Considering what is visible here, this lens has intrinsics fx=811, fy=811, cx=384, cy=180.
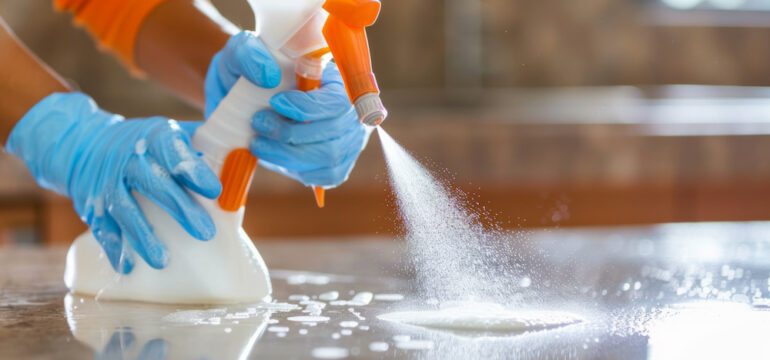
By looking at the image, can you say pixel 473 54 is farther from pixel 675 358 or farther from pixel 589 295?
pixel 675 358

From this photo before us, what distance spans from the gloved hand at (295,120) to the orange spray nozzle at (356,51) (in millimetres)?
69

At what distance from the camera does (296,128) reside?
711 mm

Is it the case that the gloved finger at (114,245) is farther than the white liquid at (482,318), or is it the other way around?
the gloved finger at (114,245)

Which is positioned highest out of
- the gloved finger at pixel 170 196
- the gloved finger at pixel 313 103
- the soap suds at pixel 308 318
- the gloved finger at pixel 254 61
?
the gloved finger at pixel 254 61

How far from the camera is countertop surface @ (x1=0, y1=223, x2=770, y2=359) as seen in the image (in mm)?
516

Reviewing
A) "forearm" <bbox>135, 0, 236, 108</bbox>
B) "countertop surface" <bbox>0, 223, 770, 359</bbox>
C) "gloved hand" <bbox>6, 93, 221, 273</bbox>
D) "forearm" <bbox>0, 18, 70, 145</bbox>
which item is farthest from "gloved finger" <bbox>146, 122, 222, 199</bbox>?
"forearm" <bbox>135, 0, 236, 108</bbox>

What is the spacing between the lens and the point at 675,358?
0.49 meters

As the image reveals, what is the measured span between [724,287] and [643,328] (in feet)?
0.84

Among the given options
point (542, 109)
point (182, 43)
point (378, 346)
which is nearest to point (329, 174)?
point (378, 346)

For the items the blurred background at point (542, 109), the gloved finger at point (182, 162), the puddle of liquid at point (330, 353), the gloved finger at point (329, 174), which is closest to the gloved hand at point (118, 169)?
the gloved finger at point (182, 162)

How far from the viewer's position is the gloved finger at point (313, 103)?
2.26ft

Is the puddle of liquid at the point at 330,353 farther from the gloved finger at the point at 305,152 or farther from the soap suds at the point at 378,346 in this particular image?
the gloved finger at the point at 305,152

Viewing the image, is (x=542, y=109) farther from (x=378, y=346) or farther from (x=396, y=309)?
(x=378, y=346)

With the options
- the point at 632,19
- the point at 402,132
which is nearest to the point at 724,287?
the point at 402,132
